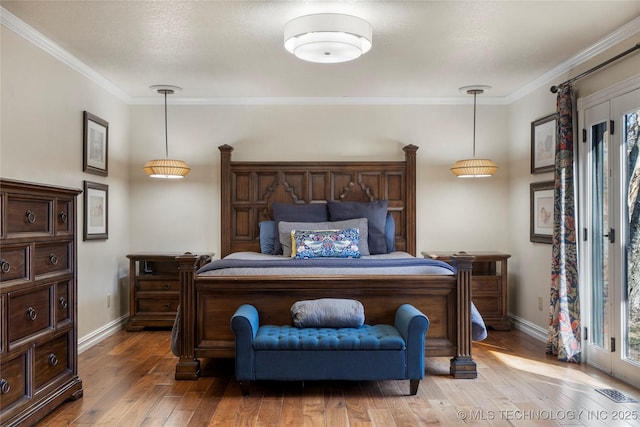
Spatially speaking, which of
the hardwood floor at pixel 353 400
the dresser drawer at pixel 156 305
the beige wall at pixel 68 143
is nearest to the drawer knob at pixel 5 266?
the hardwood floor at pixel 353 400

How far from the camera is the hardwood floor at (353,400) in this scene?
275cm

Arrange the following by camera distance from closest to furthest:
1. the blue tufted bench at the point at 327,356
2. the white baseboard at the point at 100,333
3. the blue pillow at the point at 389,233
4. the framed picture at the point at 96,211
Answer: the blue tufted bench at the point at 327,356
the white baseboard at the point at 100,333
the framed picture at the point at 96,211
the blue pillow at the point at 389,233

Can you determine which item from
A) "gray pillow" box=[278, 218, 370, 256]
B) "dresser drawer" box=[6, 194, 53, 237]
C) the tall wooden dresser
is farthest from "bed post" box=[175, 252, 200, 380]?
"gray pillow" box=[278, 218, 370, 256]

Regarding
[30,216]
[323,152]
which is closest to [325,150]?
[323,152]

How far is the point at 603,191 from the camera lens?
12.1 ft

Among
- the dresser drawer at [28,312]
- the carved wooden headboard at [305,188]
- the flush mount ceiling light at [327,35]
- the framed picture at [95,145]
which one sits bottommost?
the dresser drawer at [28,312]

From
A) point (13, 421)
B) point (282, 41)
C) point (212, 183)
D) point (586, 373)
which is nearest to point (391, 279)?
point (586, 373)

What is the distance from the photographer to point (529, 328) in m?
4.86

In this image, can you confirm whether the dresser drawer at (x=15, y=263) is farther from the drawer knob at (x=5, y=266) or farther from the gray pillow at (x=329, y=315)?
the gray pillow at (x=329, y=315)

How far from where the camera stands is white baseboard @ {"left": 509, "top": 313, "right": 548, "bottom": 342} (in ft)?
15.0

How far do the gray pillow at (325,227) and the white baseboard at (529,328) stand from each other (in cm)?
182

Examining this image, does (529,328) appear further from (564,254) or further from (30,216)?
(30,216)

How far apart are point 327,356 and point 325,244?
1554mm

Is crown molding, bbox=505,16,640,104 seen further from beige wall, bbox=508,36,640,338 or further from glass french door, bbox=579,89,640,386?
glass french door, bbox=579,89,640,386
